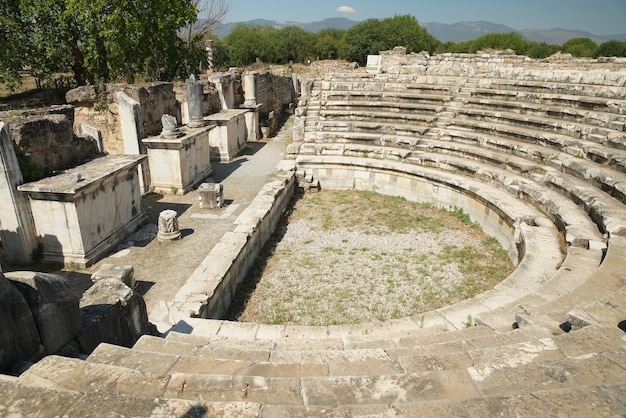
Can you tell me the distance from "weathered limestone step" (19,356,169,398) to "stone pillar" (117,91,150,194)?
823cm

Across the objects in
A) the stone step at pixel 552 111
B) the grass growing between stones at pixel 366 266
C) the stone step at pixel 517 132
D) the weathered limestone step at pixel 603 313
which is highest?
the stone step at pixel 552 111

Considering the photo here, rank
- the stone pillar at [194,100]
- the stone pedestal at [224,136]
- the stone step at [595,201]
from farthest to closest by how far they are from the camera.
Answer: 1. the stone pedestal at [224,136]
2. the stone pillar at [194,100]
3. the stone step at [595,201]

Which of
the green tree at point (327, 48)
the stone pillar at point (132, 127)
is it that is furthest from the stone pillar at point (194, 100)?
the green tree at point (327, 48)

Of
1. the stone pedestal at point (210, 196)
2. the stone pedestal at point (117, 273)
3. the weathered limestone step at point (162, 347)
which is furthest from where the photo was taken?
the stone pedestal at point (210, 196)

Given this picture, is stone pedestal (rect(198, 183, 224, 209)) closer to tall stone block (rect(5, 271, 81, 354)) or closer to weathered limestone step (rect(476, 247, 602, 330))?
tall stone block (rect(5, 271, 81, 354))

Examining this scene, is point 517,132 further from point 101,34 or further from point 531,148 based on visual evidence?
point 101,34

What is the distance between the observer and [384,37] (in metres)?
57.9

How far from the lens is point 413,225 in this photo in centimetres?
1020

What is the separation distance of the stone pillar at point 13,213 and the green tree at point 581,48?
1616 inches

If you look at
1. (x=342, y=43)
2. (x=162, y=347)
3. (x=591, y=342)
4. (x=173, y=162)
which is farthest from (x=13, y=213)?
(x=342, y=43)

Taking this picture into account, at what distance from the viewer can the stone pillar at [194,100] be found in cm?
1305

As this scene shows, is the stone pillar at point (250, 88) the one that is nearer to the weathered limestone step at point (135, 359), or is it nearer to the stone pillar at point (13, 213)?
the stone pillar at point (13, 213)

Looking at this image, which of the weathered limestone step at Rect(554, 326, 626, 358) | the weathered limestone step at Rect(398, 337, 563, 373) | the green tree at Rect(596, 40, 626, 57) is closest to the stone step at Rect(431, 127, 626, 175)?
the weathered limestone step at Rect(554, 326, 626, 358)

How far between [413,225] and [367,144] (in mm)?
4298
